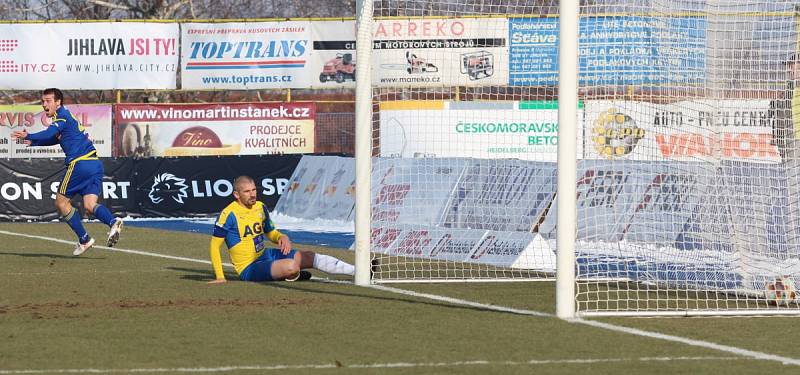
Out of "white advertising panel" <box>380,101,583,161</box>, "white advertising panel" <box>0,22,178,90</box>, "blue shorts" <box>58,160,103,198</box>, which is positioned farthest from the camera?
"white advertising panel" <box>0,22,178,90</box>

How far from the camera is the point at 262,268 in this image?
12125 mm

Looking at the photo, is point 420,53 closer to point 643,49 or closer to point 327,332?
point 643,49

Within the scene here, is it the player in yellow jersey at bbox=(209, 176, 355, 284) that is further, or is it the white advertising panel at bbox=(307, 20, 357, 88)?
the white advertising panel at bbox=(307, 20, 357, 88)

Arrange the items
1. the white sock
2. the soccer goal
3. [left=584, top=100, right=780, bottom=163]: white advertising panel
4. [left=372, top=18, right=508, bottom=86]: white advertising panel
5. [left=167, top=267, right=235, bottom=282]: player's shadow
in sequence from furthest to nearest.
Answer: [left=372, top=18, right=508, bottom=86]: white advertising panel
[left=167, top=267, right=235, bottom=282]: player's shadow
the white sock
[left=584, top=100, right=780, bottom=163]: white advertising panel
the soccer goal

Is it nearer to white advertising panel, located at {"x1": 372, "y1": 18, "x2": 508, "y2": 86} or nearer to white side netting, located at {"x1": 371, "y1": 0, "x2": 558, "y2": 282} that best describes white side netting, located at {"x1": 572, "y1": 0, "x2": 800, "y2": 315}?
white side netting, located at {"x1": 371, "y1": 0, "x2": 558, "y2": 282}

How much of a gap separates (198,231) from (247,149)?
8394 millimetres

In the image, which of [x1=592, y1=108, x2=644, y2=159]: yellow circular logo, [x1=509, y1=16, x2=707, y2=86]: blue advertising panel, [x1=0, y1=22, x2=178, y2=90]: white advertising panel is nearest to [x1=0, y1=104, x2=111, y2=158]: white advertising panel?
[x1=0, y1=22, x2=178, y2=90]: white advertising panel

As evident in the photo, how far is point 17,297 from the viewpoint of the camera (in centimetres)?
1116

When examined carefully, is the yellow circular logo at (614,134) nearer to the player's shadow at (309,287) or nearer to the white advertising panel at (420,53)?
the player's shadow at (309,287)

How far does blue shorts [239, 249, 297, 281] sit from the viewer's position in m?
12.1

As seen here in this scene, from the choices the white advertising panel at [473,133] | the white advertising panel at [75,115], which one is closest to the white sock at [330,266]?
the white advertising panel at [473,133]

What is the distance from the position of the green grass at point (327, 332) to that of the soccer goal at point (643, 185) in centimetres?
66

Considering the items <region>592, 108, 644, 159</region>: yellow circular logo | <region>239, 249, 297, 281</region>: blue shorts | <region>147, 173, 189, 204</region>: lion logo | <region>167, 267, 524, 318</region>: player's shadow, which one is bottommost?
<region>167, 267, 524, 318</region>: player's shadow

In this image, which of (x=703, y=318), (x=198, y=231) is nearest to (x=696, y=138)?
(x=703, y=318)
